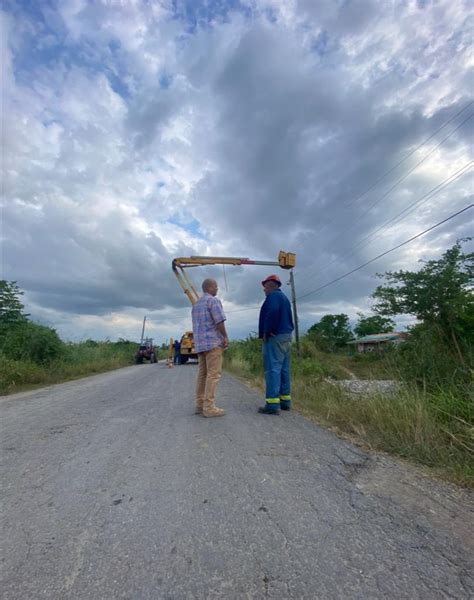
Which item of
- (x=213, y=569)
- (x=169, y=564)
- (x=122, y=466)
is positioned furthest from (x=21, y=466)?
(x=213, y=569)

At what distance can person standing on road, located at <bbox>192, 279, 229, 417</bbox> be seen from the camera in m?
4.18

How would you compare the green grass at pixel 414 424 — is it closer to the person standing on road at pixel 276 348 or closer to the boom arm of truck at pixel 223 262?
the person standing on road at pixel 276 348

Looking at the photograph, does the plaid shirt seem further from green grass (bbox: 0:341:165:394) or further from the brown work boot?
green grass (bbox: 0:341:165:394)

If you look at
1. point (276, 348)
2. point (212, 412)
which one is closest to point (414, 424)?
point (276, 348)

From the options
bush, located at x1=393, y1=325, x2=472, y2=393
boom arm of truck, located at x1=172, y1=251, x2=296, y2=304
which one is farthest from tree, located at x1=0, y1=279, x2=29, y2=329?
bush, located at x1=393, y1=325, x2=472, y2=393

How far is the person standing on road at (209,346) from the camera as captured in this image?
4180mm

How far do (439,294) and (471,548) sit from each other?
13.4 m

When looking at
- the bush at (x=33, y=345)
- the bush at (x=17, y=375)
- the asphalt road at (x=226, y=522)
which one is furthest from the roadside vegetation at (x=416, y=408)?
the bush at (x=33, y=345)

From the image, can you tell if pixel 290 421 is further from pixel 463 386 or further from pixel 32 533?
pixel 32 533

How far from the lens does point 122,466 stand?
2.49 m

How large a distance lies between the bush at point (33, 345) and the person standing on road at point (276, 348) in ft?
37.6

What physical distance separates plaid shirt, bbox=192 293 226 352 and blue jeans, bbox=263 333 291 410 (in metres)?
0.70

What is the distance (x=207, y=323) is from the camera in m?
4.36

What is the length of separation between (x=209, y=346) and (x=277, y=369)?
3.25 ft
